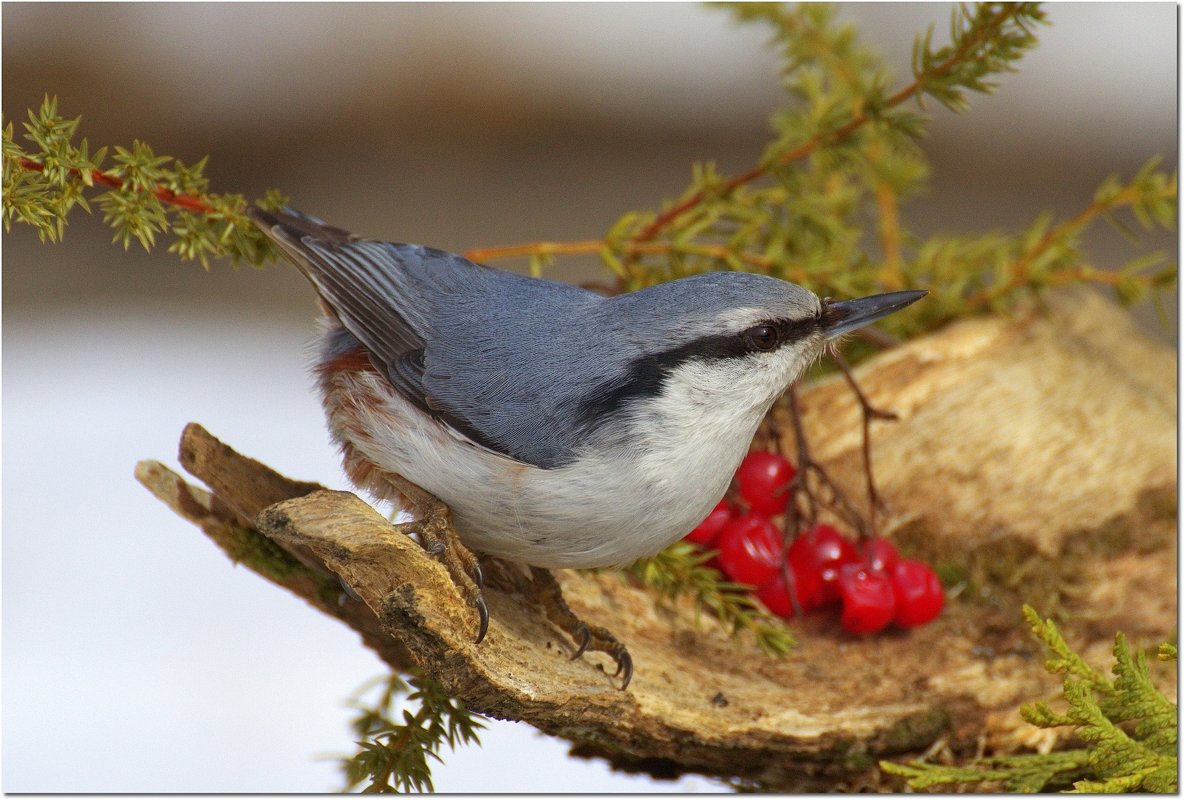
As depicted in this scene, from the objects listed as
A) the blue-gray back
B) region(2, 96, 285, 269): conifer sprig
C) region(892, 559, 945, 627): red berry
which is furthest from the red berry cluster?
region(2, 96, 285, 269): conifer sprig

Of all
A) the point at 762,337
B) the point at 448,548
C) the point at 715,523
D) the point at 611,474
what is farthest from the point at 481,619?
the point at 715,523

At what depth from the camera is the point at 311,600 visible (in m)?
1.62

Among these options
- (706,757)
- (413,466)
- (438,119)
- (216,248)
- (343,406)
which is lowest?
(706,757)

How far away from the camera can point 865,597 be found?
70.6 inches

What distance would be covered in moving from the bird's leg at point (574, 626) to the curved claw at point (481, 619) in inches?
8.6

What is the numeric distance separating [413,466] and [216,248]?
0.47 meters

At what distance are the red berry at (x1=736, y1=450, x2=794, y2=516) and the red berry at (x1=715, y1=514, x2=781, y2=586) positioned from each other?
54 mm

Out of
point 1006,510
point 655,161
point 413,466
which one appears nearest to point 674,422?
point 413,466

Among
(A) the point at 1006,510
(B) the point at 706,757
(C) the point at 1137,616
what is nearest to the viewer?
(B) the point at 706,757

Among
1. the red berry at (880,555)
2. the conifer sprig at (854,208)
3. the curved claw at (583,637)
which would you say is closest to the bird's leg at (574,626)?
the curved claw at (583,637)

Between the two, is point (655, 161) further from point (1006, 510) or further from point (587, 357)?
point (587, 357)

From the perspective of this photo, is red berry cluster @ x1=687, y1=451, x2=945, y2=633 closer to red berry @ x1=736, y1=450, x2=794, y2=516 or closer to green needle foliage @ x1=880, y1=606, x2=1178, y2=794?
red berry @ x1=736, y1=450, x2=794, y2=516

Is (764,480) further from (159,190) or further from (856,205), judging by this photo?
(159,190)

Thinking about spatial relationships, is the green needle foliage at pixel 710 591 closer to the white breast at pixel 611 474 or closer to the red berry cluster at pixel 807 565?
the red berry cluster at pixel 807 565
